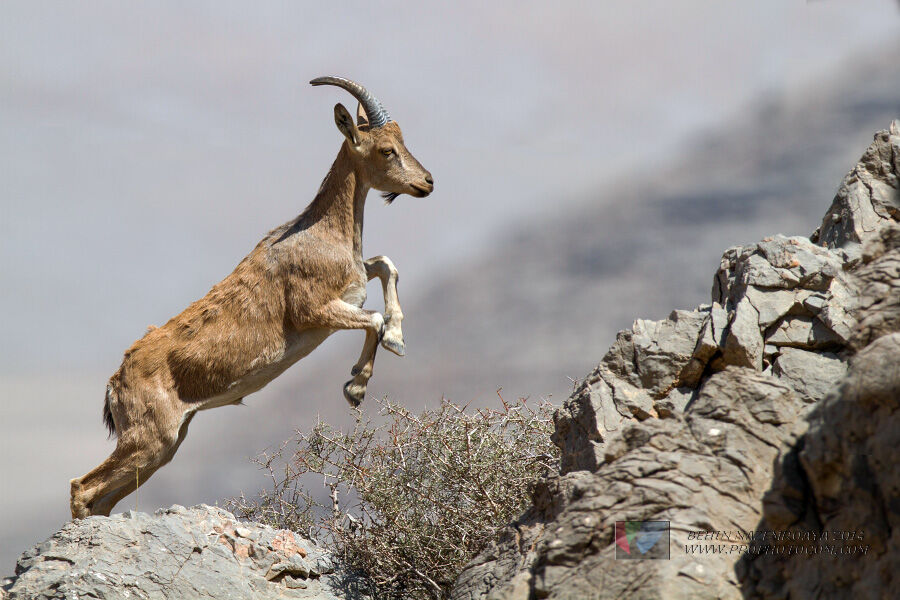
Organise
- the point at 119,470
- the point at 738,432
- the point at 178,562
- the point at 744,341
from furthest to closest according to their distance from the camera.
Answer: the point at 119,470, the point at 178,562, the point at 744,341, the point at 738,432

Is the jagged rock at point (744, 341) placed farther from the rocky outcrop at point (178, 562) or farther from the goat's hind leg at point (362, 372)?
the rocky outcrop at point (178, 562)

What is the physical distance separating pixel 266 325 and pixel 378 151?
2.21 m

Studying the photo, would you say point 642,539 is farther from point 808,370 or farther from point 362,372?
point 362,372

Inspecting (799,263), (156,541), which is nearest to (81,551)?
(156,541)

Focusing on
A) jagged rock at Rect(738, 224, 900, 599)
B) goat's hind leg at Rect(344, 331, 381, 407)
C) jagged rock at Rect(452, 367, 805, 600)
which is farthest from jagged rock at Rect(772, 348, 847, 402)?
goat's hind leg at Rect(344, 331, 381, 407)

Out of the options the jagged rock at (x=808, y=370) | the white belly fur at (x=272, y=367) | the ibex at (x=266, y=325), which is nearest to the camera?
the jagged rock at (x=808, y=370)

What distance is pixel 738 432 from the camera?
4.61 metres

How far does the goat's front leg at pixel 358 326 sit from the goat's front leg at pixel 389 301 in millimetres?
126

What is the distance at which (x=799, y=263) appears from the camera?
6.11 metres

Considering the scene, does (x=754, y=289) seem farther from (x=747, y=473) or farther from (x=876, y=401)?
(x=876, y=401)

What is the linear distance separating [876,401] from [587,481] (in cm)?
159

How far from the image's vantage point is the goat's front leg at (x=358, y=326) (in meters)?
9.20

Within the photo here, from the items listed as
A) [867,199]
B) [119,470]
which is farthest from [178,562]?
[867,199]

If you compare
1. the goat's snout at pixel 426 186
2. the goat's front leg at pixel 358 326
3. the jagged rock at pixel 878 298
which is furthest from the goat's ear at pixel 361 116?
the jagged rock at pixel 878 298
